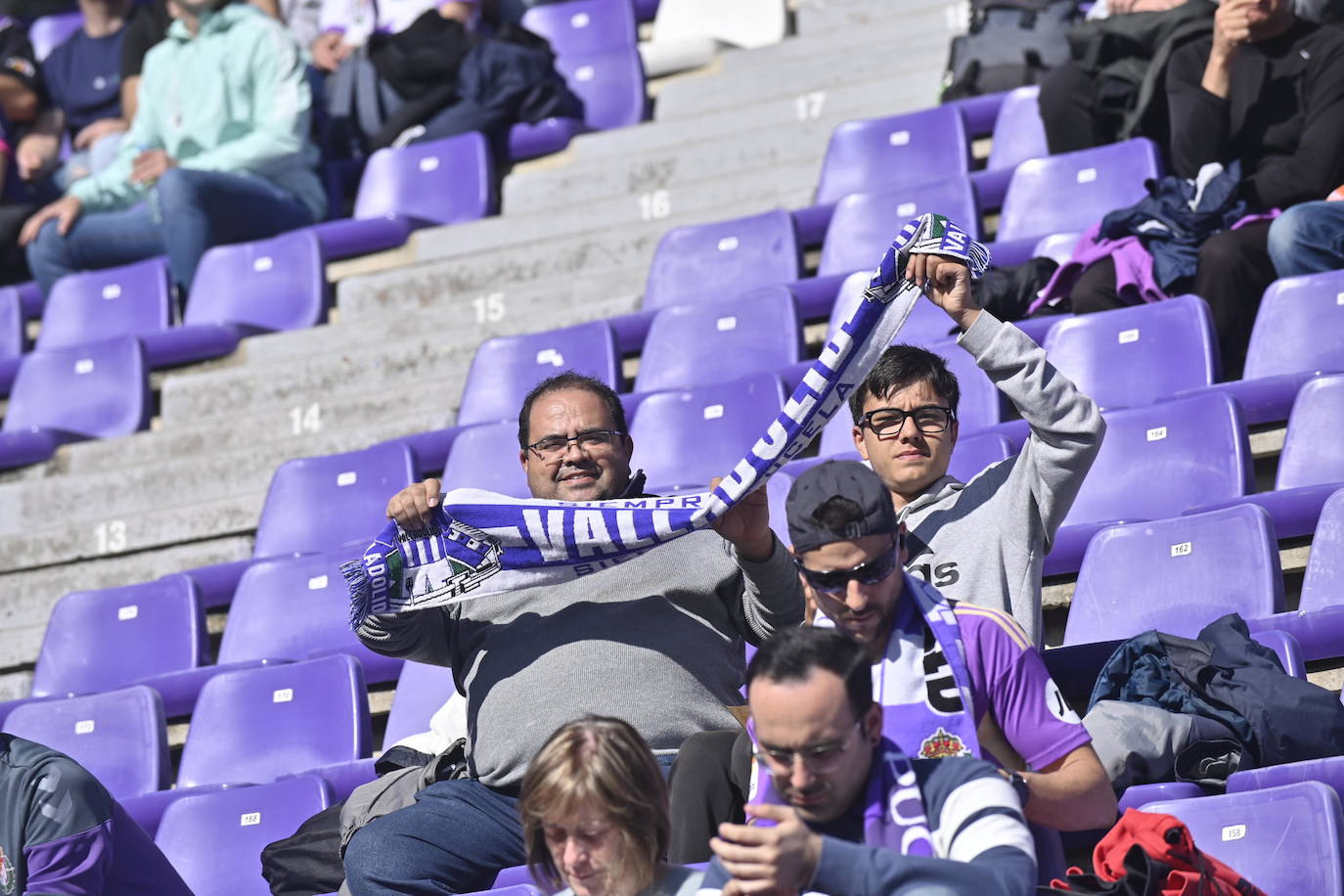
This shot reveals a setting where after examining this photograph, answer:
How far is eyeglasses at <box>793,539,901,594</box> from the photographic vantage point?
2.48 m

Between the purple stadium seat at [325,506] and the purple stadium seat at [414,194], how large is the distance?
1646 mm

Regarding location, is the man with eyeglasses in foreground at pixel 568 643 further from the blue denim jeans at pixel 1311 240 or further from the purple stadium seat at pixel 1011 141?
the purple stadium seat at pixel 1011 141

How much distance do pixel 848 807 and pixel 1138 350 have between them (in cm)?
250

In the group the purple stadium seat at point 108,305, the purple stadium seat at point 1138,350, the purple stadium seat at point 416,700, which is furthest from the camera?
the purple stadium seat at point 108,305

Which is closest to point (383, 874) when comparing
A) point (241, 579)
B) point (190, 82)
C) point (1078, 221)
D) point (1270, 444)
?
point (241, 579)

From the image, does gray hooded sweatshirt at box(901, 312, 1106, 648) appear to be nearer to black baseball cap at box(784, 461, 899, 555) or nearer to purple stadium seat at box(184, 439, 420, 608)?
black baseball cap at box(784, 461, 899, 555)

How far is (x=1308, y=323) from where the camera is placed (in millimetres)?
4367

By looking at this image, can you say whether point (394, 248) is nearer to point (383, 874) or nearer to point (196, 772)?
point (196, 772)

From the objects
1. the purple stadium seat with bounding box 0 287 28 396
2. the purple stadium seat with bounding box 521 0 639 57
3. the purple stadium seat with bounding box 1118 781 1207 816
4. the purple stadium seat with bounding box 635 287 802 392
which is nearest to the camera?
the purple stadium seat with bounding box 1118 781 1207 816

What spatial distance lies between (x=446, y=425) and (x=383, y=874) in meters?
2.85

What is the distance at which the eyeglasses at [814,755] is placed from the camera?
2.22 meters

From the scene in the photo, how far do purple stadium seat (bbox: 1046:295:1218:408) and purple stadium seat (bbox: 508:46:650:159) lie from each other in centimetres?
304

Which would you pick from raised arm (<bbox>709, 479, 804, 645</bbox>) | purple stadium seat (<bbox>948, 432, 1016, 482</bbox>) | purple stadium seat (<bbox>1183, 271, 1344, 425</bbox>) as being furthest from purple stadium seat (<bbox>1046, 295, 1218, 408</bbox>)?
raised arm (<bbox>709, 479, 804, 645</bbox>)

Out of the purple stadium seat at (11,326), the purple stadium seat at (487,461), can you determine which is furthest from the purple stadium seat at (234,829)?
the purple stadium seat at (11,326)
